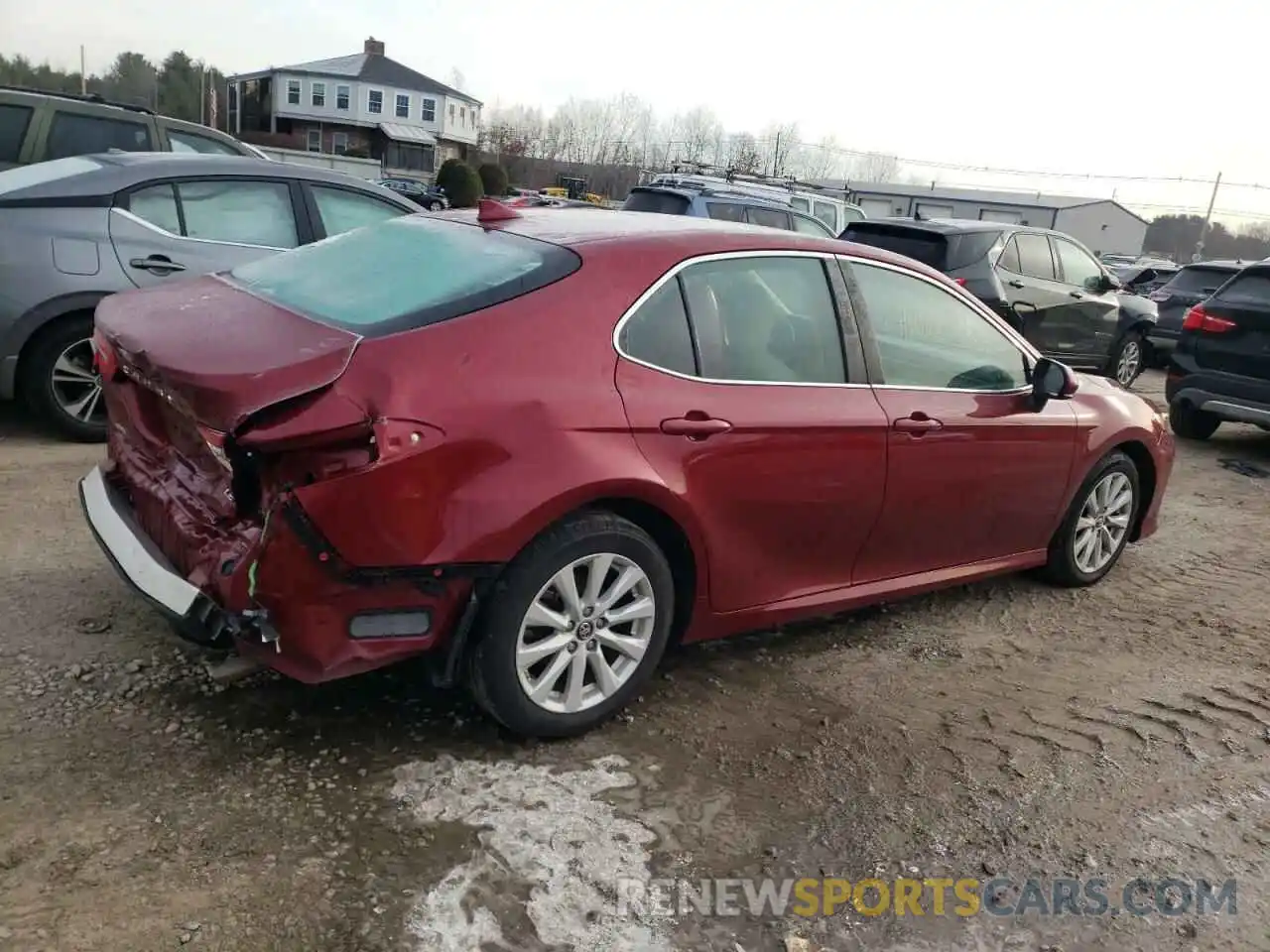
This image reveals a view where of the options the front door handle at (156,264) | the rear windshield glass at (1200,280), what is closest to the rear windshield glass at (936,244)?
the rear windshield glass at (1200,280)

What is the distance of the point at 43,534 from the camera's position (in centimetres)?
454

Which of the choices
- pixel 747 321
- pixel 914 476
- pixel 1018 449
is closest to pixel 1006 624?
pixel 1018 449

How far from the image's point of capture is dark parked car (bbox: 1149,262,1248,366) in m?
12.9

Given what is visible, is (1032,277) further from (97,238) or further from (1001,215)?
(1001,215)

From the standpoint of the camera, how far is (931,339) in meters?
4.27

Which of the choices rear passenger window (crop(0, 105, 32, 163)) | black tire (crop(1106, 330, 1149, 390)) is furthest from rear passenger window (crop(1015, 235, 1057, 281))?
rear passenger window (crop(0, 105, 32, 163))

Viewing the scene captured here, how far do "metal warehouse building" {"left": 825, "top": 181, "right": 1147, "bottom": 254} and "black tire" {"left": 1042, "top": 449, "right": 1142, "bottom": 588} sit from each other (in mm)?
47478

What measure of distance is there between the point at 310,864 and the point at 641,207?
1172cm

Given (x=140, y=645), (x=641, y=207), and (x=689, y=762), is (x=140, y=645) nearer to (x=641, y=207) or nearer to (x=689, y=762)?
(x=689, y=762)

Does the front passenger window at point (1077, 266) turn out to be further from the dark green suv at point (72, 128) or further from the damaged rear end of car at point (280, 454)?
the damaged rear end of car at point (280, 454)

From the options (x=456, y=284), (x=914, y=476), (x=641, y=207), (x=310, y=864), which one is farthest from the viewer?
(x=641, y=207)

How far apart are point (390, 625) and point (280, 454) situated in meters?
0.56

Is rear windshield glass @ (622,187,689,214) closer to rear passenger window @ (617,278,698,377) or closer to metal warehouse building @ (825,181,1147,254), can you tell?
rear passenger window @ (617,278,698,377)

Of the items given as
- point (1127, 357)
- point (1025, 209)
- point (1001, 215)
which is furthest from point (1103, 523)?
point (1025, 209)
